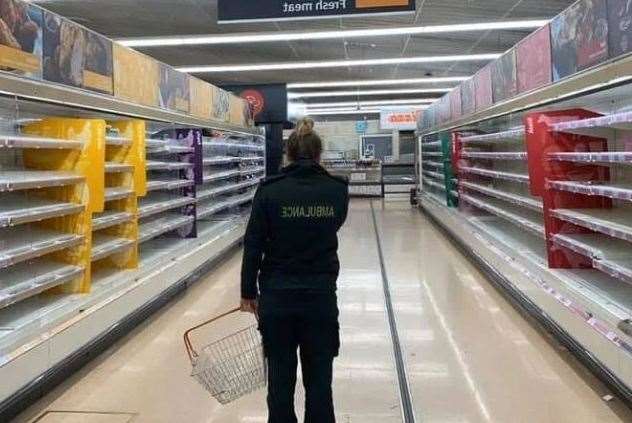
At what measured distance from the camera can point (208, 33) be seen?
1008cm

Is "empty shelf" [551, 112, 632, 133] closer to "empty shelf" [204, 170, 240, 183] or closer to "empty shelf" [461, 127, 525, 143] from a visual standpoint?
"empty shelf" [461, 127, 525, 143]

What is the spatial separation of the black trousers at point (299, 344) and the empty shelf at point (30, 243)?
170 centimetres

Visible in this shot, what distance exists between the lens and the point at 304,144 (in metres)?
2.50

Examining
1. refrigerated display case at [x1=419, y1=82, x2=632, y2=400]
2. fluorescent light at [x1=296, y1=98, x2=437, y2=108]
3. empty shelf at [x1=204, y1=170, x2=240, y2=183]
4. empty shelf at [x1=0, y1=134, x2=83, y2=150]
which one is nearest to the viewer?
empty shelf at [x1=0, y1=134, x2=83, y2=150]

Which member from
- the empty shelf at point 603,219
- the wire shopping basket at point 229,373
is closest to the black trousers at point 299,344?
the wire shopping basket at point 229,373

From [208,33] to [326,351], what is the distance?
28.2 feet

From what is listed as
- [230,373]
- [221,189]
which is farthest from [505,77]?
[230,373]

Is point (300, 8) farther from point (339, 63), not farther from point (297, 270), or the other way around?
point (339, 63)

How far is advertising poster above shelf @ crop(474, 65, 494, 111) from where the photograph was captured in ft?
24.7

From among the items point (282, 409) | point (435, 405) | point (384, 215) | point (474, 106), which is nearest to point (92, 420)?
point (282, 409)

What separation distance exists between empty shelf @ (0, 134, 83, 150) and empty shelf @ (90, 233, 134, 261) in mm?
866

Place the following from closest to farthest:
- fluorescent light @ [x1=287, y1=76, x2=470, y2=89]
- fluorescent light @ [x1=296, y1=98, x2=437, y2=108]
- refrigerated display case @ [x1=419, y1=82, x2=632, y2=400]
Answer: refrigerated display case @ [x1=419, y1=82, x2=632, y2=400], fluorescent light @ [x1=287, y1=76, x2=470, y2=89], fluorescent light @ [x1=296, y1=98, x2=437, y2=108]

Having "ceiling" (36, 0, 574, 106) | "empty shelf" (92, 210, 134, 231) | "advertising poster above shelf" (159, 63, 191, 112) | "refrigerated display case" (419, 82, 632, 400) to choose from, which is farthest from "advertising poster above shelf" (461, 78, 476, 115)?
"empty shelf" (92, 210, 134, 231)

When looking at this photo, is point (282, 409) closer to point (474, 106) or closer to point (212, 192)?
point (212, 192)
